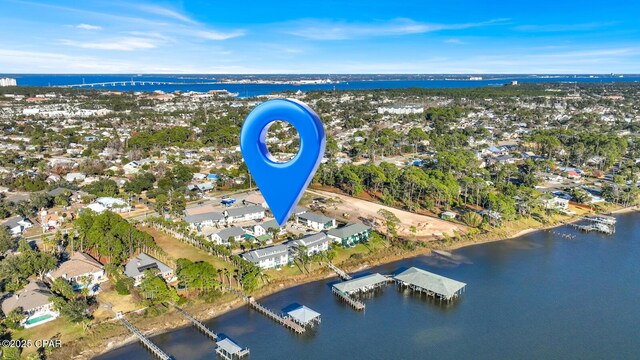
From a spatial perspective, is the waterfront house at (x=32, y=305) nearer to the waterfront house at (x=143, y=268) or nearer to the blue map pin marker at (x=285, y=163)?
the waterfront house at (x=143, y=268)

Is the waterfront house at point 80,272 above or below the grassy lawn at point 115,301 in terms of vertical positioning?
above

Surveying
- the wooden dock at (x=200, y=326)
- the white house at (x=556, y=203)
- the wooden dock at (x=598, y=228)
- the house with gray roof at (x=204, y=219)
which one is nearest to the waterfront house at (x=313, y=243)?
the house with gray roof at (x=204, y=219)

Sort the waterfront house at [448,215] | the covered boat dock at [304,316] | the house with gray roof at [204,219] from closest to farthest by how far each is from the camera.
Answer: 1. the covered boat dock at [304,316]
2. the house with gray roof at [204,219]
3. the waterfront house at [448,215]

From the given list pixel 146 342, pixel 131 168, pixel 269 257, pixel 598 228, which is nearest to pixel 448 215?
pixel 598 228

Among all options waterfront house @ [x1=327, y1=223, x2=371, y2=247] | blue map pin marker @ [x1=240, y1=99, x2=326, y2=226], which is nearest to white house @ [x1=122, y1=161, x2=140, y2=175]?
waterfront house @ [x1=327, y1=223, x2=371, y2=247]

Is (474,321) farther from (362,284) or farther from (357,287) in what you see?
(357,287)

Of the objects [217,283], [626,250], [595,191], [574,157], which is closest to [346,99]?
[574,157]
